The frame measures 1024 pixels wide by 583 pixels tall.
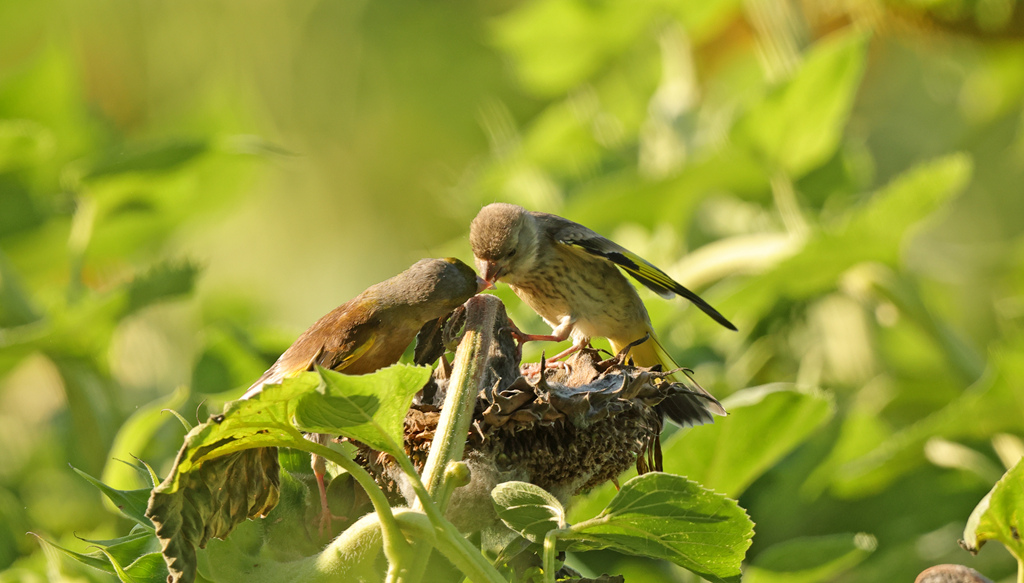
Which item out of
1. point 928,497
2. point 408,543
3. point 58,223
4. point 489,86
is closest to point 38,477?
point 58,223

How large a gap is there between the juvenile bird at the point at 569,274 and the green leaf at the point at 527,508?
2.23ft

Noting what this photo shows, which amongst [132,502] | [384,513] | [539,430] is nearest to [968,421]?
[539,430]

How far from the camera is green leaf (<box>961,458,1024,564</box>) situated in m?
1.02

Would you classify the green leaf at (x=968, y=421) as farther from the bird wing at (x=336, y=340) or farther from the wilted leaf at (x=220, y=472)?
the wilted leaf at (x=220, y=472)

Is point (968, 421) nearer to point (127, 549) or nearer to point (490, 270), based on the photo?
point (490, 270)

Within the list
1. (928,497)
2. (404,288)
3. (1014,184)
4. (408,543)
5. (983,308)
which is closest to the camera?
(408,543)

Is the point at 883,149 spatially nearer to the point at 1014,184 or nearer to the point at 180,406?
the point at 1014,184

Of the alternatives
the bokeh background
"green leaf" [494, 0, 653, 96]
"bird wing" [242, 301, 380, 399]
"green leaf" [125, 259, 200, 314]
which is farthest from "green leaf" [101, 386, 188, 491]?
"green leaf" [494, 0, 653, 96]

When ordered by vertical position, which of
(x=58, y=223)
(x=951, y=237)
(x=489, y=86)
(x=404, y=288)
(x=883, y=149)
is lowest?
(x=951, y=237)

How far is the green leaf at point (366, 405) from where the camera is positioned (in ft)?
2.59

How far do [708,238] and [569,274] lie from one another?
3.41ft

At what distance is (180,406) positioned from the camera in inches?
69.4

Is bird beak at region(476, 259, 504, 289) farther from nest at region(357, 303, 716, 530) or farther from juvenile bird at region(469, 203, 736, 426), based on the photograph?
nest at region(357, 303, 716, 530)

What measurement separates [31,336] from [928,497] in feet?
5.84
